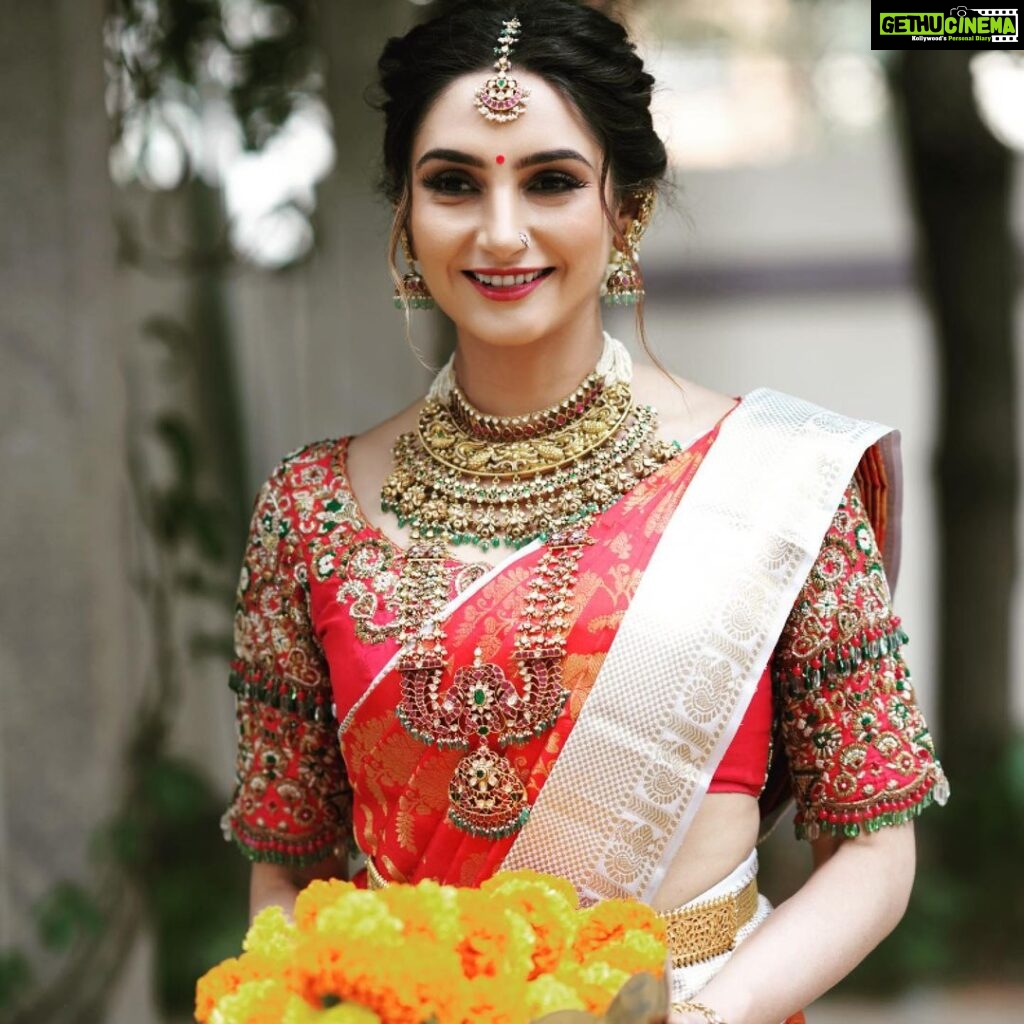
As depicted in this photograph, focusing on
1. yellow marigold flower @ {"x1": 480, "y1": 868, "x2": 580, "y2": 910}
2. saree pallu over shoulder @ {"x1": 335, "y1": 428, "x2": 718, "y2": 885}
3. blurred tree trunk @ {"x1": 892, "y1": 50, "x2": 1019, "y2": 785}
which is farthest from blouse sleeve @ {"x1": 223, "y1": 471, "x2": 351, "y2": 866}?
blurred tree trunk @ {"x1": 892, "y1": 50, "x2": 1019, "y2": 785}

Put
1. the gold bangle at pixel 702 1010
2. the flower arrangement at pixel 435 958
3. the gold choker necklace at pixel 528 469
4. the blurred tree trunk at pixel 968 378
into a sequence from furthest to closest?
the blurred tree trunk at pixel 968 378 → the gold choker necklace at pixel 528 469 → the gold bangle at pixel 702 1010 → the flower arrangement at pixel 435 958

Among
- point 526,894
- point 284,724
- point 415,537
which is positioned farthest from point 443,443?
point 526,894

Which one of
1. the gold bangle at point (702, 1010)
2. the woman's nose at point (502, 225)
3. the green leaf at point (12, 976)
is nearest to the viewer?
the gold bangle at point (702, 1010)

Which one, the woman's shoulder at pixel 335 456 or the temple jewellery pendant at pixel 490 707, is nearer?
the temple jewellery pendant at pixel 490 707

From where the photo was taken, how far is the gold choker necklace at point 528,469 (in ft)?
5.50

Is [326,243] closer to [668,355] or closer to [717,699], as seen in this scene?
[668,355]

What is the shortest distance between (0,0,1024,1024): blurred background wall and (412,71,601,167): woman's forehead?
26cm

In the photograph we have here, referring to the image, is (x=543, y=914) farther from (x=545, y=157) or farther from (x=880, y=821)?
(x=545, y=157)

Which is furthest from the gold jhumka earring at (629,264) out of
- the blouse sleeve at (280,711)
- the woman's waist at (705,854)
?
the woman's waist at (705,854)

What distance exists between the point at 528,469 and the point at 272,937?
63 cm

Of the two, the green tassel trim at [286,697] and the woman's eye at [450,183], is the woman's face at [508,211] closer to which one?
the woman's eye at [450,183]

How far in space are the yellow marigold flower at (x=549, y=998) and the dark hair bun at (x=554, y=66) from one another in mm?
888

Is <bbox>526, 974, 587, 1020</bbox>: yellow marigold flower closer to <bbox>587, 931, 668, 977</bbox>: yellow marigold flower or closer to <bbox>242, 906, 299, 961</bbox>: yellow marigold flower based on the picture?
<bbox>587, 931, 668, 977</bbox>: yellow marigold flower

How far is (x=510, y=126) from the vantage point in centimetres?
158
